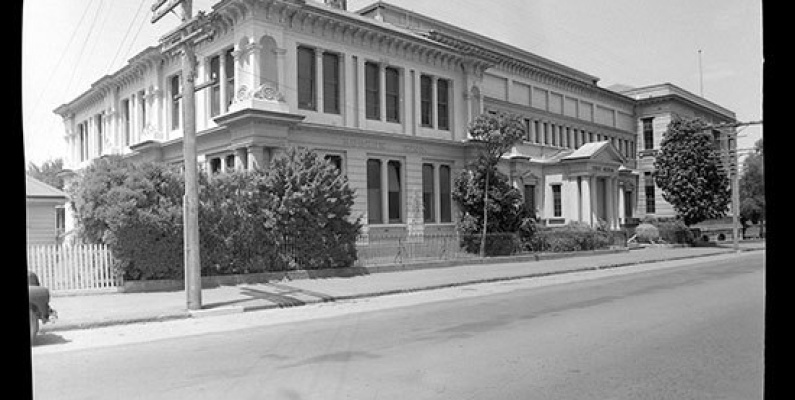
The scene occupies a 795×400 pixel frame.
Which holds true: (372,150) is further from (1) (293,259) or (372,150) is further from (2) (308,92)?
(1) (293,259)

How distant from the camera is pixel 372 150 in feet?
87.0

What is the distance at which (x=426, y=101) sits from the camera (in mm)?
29594

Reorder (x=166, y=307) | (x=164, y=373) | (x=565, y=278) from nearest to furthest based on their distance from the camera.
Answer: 1. (x=164, y=373)
2. (x=166, y=307)
3. (x=565, y=278)

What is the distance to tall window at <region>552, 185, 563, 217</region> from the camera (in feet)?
132

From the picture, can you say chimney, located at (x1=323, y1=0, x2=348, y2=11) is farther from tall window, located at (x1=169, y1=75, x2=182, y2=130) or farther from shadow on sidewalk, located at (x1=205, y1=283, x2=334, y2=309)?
shadow on sidewalk, located at (x1=205, y1=283, x2=334, y2=309)

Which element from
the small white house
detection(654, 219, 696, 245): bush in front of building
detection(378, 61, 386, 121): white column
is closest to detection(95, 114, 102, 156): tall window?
detection(378, 61, 386, 121): white column

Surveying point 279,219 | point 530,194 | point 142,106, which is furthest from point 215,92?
point 530,194

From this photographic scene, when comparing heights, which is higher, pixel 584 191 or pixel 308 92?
pixel 308 92

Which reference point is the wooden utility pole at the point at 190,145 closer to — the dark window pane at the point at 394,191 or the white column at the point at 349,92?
the white column at the point at 349,92

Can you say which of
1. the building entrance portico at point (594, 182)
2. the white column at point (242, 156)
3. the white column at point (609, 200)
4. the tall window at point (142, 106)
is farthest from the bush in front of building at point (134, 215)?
the white column at point (609, 200)

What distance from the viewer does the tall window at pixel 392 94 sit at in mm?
27594

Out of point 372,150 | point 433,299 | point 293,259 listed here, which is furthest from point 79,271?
point 372,150

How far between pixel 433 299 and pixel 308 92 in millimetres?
13049

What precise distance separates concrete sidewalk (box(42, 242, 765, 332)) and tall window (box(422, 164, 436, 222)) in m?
5.97
